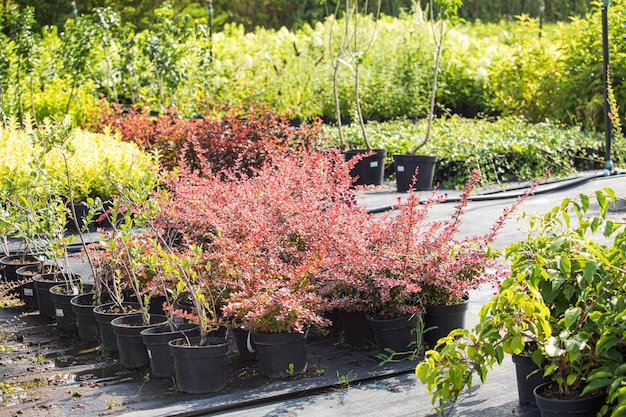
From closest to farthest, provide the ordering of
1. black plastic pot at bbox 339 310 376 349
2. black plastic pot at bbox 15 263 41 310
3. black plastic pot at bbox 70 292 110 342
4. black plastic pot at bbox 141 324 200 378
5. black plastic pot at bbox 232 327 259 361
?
black plastic pot at bbox 141 324 200 378, black plastic pot at bbox 232 327 259 361, black plastic pot at bbox 339 310 376 349, black plastic pot at bbox 70 292 110 342, black plastic pot at bbox 15 263 41 310

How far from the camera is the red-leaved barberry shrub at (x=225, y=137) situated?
7.38 metres

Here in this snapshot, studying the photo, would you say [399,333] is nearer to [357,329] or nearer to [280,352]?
[357,329]

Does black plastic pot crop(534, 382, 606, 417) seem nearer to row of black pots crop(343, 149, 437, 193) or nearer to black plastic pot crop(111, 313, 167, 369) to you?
black plastic pot crop(111, 313, 167, 369)

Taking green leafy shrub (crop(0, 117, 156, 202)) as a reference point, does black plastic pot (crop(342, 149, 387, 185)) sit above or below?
below

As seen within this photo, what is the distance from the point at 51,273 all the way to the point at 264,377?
6.43 ft

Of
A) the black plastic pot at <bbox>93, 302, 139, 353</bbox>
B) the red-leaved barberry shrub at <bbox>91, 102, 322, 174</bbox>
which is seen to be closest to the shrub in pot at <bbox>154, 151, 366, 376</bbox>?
the black plastic pot at <bbox>93, 302, 139, 353</bbox>

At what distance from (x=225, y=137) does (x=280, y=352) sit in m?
4.33

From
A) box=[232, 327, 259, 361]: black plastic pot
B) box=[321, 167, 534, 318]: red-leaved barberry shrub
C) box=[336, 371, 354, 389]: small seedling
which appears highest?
box=[321, 167, 534, 318]: red-leaved barberry shrub

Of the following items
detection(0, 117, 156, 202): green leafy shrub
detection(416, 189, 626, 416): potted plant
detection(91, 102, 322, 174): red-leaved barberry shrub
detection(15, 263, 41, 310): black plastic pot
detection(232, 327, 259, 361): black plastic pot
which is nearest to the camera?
detection(416, 189, 626, 416): potted plant

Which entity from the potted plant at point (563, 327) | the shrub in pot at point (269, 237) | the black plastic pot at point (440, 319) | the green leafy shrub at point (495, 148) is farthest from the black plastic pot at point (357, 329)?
the green leafy shrub at point (495, 148)

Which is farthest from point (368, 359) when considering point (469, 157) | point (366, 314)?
point (469, 157)

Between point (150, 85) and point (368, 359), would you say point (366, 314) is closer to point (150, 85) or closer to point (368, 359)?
point (368, 359)

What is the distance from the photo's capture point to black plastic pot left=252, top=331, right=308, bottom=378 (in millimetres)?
3420

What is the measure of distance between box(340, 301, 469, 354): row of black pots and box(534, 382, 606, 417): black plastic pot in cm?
105
